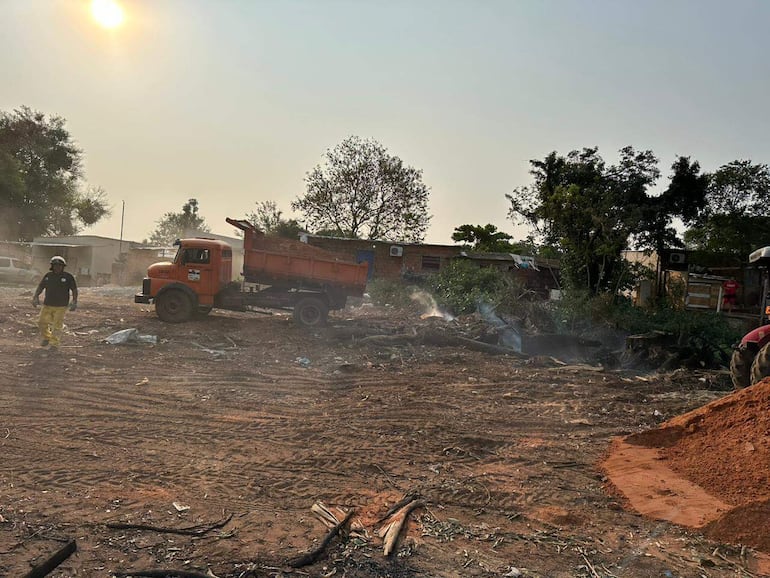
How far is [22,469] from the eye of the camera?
4285 mm

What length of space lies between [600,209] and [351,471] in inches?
592

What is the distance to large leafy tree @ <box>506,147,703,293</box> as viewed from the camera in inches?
683

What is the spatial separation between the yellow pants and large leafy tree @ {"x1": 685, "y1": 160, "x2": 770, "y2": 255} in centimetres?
2034

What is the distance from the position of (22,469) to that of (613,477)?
489cm

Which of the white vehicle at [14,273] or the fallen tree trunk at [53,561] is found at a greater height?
the white vehicle at [14,273]

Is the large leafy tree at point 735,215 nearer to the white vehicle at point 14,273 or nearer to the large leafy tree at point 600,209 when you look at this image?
the large leafy tree at point 600,209

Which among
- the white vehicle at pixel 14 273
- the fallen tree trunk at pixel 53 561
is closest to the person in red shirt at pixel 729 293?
the fallen tree trunk at pixel 53 561

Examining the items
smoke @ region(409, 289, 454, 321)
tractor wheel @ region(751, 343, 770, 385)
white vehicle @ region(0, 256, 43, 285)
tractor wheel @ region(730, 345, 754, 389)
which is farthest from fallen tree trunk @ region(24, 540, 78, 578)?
white vehicle @ region(0, 256, 43, 285)

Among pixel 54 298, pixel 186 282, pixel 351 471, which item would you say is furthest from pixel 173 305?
pixel 351 471

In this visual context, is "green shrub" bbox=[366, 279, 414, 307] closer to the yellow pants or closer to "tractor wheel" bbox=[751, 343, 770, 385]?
the yellow pants

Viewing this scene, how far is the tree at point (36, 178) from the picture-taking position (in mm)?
34562

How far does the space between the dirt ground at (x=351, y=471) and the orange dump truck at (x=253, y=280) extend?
4.01 m

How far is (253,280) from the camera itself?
45.5ft

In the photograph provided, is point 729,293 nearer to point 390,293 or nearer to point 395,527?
point 390,293
